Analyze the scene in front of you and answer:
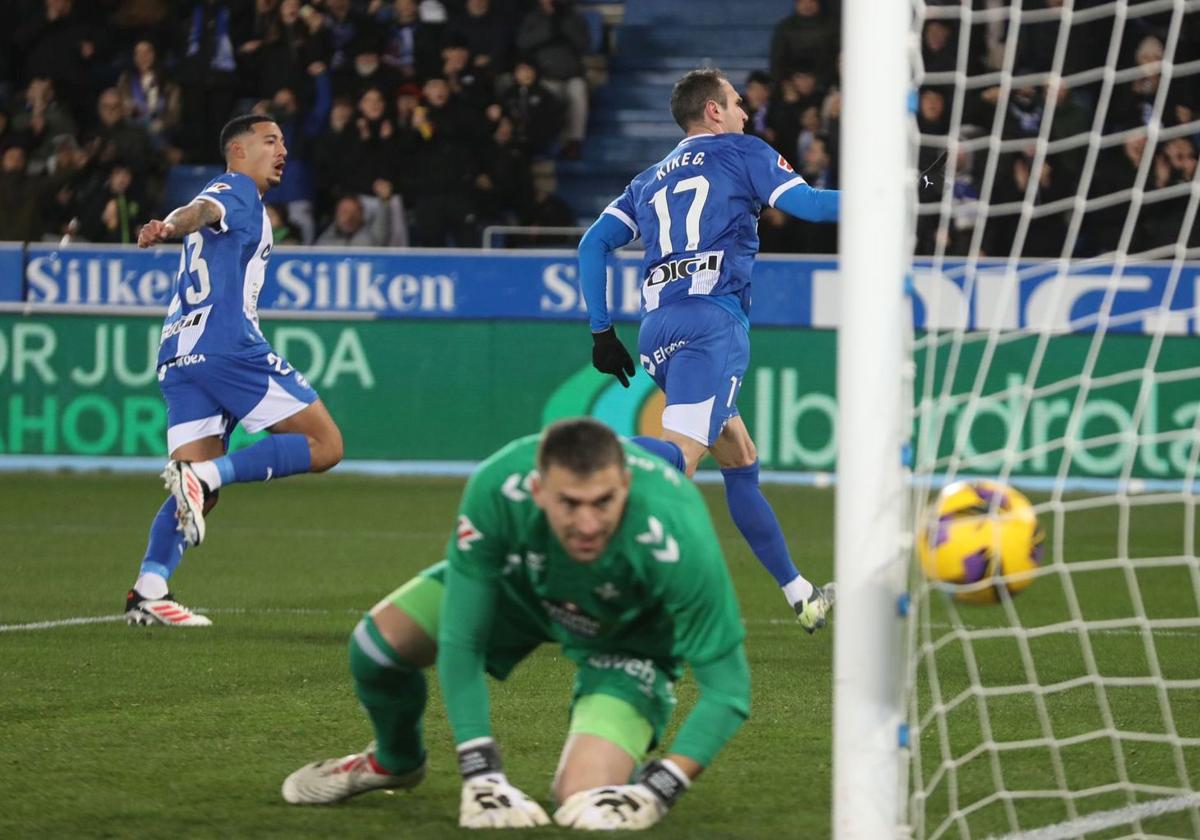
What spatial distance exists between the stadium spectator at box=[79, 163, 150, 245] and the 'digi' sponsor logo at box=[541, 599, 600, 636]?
37.6ft

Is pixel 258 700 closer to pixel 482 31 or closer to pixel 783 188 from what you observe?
pixel 783 188

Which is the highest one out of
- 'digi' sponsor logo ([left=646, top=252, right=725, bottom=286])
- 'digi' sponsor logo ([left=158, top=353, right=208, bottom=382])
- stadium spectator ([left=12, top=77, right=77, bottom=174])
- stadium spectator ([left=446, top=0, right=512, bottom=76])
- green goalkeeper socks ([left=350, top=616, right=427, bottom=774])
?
stadium spectator ([left=446, top=0, right=512, bottom=76])

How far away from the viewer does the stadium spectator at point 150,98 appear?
54.8ft

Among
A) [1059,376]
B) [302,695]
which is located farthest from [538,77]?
[302,695]

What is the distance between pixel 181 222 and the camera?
7.19 metres

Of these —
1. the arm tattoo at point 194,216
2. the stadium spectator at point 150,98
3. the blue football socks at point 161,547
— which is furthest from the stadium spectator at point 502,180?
the blue football socks at point 161,547

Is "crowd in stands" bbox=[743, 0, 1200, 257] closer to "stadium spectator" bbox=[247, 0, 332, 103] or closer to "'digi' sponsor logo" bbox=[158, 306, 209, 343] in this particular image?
"stadium spectator" bbox=[247, 0, 332, 103]

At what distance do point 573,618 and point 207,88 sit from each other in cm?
1330

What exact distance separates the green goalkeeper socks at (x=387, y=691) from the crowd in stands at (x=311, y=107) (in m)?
10.6

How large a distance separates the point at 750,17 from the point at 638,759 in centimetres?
Result: 1459

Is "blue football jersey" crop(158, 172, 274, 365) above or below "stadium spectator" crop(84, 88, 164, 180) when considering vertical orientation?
below

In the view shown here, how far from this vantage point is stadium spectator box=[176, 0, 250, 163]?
16.7 meters

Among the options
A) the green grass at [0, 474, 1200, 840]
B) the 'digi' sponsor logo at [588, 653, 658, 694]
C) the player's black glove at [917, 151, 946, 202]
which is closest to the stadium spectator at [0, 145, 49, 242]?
the green grass at [0, 474, 1200, 840]

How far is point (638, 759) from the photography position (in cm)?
427
